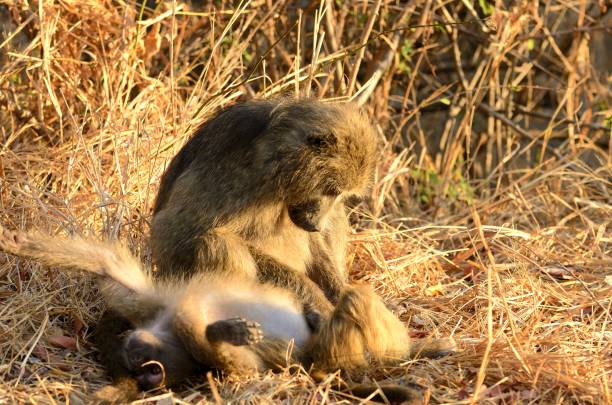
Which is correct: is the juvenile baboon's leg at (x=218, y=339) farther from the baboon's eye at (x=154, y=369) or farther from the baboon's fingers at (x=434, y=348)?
the baboon's fingers at (x=434, y=348)

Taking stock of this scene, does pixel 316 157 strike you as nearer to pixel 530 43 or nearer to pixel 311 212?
pixel 311 212

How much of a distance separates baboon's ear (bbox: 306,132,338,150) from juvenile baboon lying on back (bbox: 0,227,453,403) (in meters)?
0.62

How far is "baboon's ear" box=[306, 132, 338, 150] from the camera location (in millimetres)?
3715

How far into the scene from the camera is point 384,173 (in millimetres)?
5953

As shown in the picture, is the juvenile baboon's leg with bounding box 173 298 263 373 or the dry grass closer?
the juvenile baboon's leg with bounding box 173 298 263 373

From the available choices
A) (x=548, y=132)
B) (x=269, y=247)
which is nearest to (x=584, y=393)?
(x=269, y=247)

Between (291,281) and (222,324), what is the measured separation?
697 mm

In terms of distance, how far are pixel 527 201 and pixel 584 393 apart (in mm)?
2825

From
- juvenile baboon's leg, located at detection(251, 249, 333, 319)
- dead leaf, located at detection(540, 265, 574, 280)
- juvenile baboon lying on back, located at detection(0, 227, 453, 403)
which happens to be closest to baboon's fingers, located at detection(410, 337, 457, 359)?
juvenile baboon lying on back, located at detection(0, 227, 453, 403)

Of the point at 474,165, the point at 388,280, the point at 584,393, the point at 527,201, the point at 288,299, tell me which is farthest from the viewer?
the point at 474,165

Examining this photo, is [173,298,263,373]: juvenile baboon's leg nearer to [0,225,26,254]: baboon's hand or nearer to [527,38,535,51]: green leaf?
[0,225,26,254]: baboon's hand

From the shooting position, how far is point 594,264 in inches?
192

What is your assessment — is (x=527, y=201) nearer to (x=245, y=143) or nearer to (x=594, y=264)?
(x=594, y=264)

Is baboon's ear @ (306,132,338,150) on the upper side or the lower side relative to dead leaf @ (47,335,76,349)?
upper
